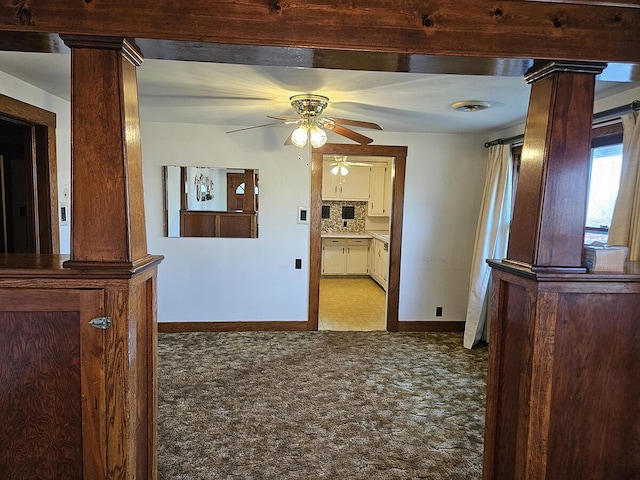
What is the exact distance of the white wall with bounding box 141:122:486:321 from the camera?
4.29m

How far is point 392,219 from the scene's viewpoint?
4.54 metres

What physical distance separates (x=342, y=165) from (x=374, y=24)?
5.32 metres

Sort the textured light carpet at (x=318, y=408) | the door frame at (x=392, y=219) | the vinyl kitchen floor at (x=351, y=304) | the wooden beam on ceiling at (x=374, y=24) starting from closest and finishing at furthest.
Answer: the wooden beam on ceiling at (x=374, y=24), the textured light carpet at (x=318, y=408), the door frame at (x=392, y=219), the vinyl kitchen floor at (x=351, y=304)

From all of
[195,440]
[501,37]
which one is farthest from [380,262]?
[501,37]

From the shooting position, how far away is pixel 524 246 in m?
1.73

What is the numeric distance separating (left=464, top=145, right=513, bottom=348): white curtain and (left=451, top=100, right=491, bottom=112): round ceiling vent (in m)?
0.95

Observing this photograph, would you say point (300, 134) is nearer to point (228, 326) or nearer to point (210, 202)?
point (210, 202)

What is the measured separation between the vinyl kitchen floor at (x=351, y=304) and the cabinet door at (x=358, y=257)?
15 centimetres

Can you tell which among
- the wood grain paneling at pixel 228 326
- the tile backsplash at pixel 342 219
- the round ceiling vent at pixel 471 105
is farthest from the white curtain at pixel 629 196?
the tile backsplash at pixel 342 219

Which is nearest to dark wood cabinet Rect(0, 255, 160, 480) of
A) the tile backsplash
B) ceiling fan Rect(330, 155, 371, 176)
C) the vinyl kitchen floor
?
the vinyl kitchen floor

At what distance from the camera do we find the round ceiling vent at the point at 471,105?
3.04 meters

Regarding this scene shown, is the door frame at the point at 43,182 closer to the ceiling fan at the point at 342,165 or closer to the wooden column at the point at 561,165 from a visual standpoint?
the wooden column at the point at 561,165

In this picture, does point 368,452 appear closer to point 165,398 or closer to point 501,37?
point 165,398

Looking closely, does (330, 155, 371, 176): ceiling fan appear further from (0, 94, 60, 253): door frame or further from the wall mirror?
(0, 94, 60, 253): door frame
